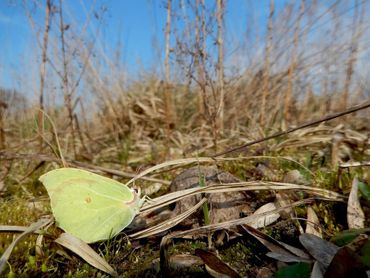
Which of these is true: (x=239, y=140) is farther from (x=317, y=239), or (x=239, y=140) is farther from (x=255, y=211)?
(x=317, y=239)

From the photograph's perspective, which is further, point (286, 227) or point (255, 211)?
point (255, 211)

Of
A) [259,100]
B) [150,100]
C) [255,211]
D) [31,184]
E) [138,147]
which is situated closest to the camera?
[255,211]

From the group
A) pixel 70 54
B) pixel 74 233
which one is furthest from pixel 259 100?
pixel 74 233

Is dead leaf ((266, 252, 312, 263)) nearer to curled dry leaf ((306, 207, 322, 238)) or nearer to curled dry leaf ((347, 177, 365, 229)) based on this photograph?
curled dry leaf ((306, 207, 322, 238))

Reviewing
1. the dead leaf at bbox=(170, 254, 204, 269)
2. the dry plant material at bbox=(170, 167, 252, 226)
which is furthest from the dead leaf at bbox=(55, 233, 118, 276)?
the dry plant material at bbox=(170, 167, 252, 226)

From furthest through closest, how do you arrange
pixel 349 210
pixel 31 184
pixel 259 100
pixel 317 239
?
pixel 259 100 < pixel 31 184 < pixel 349 210 < pixel 317 239

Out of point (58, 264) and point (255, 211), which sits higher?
point (255, 211)
